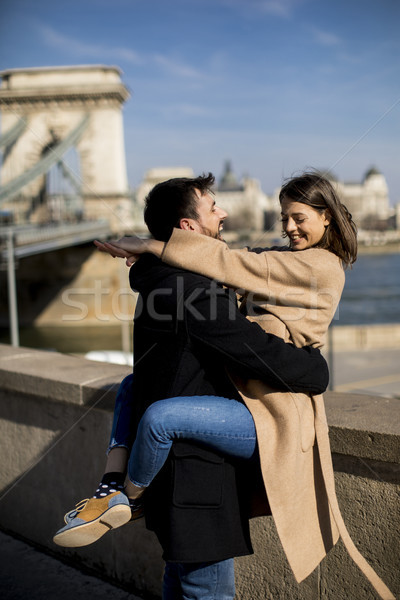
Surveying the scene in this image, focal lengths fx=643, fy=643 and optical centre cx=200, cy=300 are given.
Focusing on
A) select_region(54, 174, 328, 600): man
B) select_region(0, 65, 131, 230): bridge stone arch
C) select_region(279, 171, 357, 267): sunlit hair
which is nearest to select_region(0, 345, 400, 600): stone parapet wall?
select_region(54, 174, 328, 600): man

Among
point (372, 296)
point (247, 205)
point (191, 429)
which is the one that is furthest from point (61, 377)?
point (247, 205)

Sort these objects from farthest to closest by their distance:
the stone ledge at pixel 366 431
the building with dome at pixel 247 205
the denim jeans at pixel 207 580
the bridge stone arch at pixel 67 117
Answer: the building with dome at pixel 247 205 → the bridge stone arch at pixel 67 117 → the stone ledge at pixel 366 431 → the denim jeans at pixel 207 580

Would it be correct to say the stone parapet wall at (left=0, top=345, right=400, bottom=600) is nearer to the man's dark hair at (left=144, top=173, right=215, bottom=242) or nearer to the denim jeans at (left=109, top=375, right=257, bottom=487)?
the denim jeans at (left=109, top=375, right=257, bottom=487)

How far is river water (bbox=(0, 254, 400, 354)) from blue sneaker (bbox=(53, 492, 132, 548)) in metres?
17.5

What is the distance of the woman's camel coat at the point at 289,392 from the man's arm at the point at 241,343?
0.06m

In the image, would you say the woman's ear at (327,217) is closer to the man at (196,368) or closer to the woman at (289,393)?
the woman at (289,393)

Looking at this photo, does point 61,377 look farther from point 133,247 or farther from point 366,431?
point 366,431

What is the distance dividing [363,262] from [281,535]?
65113 millimetres

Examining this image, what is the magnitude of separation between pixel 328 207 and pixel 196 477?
0.74m

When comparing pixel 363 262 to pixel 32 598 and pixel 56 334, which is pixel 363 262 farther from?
pixel 32 598

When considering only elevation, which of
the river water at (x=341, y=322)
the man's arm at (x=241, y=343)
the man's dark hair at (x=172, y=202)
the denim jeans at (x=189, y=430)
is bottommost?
the river water at (x=341, y=322)

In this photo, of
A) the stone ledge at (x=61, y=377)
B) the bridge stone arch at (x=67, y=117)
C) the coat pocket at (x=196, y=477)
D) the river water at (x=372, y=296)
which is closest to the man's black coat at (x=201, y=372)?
the coat pocket at (x=196, y=477)

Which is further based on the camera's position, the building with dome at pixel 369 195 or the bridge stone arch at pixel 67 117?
the building with dome at pixel 369 195

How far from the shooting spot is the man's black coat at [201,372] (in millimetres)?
1462
